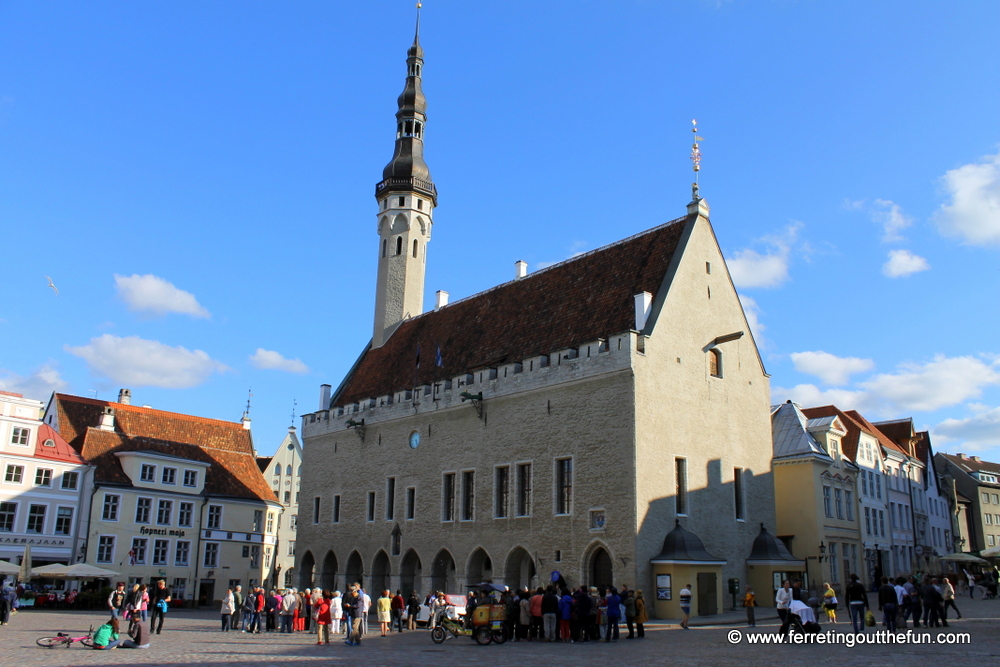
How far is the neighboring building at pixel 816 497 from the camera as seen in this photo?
104 ft

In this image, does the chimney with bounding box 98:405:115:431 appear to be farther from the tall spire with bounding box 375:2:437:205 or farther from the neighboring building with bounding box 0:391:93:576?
the tall spire with bounding box 375:2:437:205

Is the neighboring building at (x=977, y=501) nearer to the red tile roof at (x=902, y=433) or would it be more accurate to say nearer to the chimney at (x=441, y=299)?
the red tile roof at (x=902, y=433)

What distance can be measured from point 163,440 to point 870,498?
112 feet

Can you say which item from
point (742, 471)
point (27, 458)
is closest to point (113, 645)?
point (742, 471)

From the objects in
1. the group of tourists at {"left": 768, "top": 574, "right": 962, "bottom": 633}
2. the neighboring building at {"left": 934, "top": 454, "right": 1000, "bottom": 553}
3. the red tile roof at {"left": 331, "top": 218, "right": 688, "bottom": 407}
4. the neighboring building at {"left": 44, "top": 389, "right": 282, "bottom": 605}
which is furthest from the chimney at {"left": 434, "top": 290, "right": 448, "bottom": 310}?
the neighboring building at {"left": 934, "top": 454, "right": 1000, "bottom": 553}

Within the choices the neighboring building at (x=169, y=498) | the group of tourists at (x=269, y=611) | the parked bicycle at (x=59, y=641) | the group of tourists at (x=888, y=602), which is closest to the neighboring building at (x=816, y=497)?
the group of tourists at (x=888, y=602)

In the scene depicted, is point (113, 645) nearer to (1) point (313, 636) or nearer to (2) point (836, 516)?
(1) point (313, 636)

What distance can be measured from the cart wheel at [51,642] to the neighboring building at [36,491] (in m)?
21.3

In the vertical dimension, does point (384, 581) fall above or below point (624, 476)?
below

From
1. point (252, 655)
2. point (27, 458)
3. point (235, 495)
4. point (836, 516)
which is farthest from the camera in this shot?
point (235, 495)

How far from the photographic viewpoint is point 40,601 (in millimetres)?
33625

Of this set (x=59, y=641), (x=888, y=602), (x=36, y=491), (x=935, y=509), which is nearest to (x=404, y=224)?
(x=36, y=491)

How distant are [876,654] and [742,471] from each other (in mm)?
15556

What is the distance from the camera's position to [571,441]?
90.1ft
